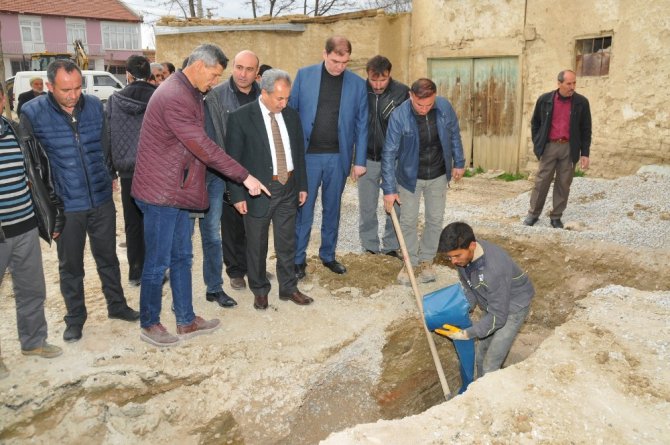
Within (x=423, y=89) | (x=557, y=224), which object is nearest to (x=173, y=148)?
(x=423, y=89)

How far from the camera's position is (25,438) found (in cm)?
315

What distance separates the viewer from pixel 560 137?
6391 millimetres

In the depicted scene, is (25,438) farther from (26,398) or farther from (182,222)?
(182,222)

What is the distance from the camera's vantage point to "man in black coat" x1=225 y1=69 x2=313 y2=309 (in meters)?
4.02

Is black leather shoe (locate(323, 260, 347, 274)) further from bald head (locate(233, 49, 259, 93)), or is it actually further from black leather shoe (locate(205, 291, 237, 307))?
bald head (locate(233, 49, 259, 93))

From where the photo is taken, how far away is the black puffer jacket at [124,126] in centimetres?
415

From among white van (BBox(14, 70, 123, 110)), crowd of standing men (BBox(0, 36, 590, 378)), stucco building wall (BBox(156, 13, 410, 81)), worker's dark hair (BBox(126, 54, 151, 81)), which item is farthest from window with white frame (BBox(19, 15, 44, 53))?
crowd of standing men (BBox(0, 36, 590, 378))

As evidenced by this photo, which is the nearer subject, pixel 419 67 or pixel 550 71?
pixel 550 71

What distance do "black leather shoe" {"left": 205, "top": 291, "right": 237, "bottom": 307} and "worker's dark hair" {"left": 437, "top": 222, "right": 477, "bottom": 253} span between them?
193cm

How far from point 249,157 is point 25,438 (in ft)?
7.64

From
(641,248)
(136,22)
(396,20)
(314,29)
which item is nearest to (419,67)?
(396,20)

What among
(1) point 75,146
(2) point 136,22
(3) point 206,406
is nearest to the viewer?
(3) point 206,406

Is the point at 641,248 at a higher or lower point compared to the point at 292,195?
lower

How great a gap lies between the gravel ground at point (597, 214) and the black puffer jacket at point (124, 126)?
8.20 ft
